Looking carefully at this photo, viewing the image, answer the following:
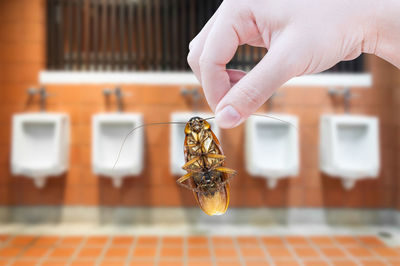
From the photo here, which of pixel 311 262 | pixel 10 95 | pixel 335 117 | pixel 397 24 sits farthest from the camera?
pixel 10 95

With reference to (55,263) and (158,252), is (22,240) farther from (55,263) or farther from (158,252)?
(158,252)

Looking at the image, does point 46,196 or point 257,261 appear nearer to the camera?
point 257,261

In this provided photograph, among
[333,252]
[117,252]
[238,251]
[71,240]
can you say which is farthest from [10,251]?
[333,252]

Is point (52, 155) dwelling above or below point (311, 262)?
above

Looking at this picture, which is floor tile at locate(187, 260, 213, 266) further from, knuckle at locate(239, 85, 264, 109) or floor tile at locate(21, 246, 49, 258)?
knuckle at locate(239, 85, 264, 109)

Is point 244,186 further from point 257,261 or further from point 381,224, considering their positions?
point 381,224

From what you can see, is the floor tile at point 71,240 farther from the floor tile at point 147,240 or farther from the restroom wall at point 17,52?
the restroom wall at point 17,52

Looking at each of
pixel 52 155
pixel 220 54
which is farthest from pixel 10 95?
pixel 220 54

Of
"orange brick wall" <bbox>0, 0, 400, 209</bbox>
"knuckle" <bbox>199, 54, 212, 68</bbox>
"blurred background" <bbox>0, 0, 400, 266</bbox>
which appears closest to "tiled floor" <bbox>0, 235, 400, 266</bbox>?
"blurred background" <bbox>0, 0, 400, 266</bbox>
